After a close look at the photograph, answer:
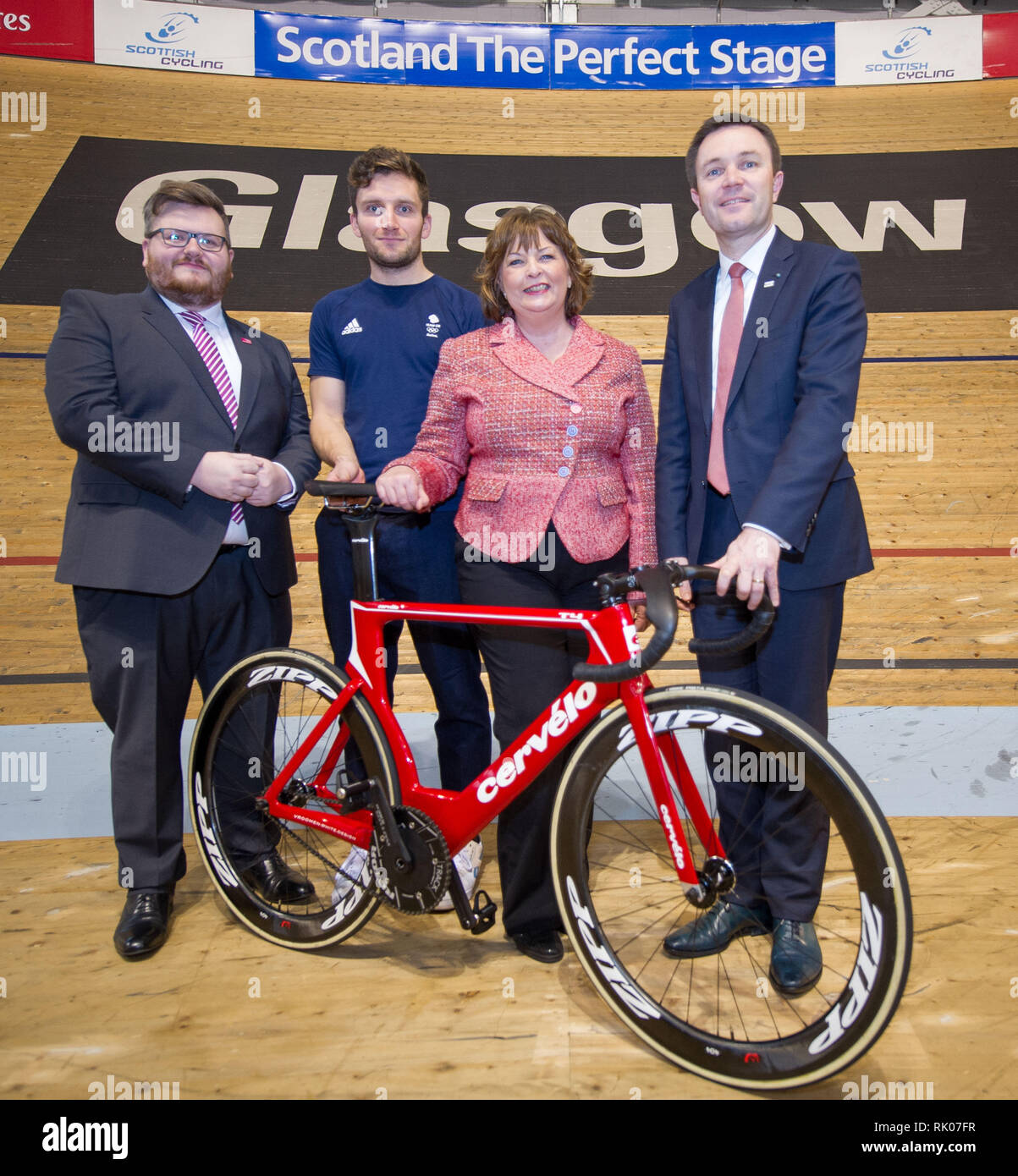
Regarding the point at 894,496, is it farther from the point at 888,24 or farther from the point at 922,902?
the point at 888,24

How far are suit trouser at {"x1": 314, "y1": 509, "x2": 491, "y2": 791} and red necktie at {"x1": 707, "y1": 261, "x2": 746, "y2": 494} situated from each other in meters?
0.71

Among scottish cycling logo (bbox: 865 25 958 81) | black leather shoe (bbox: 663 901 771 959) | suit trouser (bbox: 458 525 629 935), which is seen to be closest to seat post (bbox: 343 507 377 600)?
suit trouser (bbox: 458 525 629 935)

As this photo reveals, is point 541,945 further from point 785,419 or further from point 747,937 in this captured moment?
point 785,419

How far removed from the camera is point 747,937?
195cm

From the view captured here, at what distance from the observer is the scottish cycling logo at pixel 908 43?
6.34 meters

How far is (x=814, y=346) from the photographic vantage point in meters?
1.69

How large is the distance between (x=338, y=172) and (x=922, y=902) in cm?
569

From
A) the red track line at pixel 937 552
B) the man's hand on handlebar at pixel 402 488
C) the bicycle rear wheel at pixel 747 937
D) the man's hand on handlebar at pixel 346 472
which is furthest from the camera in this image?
the red track line at pixel 937 552

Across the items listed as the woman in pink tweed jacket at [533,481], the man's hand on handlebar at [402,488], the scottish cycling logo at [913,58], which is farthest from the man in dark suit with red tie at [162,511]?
the scottish cycling logo at [913,58]

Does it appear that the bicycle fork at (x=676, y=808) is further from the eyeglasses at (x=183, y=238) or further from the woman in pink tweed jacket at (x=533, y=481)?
the eyeglasses at (x=183, y=238)

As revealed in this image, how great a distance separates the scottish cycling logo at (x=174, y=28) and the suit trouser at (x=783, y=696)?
6.39 meters

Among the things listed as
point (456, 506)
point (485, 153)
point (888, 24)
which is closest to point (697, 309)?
point (456, 506)
